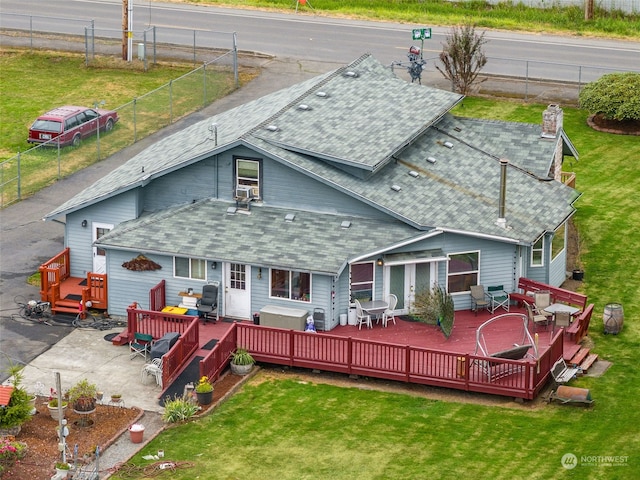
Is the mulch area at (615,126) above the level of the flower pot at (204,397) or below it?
above

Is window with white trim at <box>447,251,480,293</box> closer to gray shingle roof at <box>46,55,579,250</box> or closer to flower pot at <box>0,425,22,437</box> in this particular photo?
gray shingle roof at <box>46,55,579,250</box>

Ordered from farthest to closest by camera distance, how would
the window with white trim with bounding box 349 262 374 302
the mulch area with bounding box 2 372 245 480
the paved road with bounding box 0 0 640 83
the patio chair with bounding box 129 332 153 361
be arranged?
the paved road with bounding box 0 0 640 83 → the window with white trim with bounding box 349 262 374 302 → the patio chair with bounding box 129 332 153 361 → the mulch area with bounding box 2 372 245 480

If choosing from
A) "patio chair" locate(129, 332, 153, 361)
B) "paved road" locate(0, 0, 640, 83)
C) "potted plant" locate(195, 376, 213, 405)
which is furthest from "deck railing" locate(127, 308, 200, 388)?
"paved road" locate(0, 0, 640, 83)

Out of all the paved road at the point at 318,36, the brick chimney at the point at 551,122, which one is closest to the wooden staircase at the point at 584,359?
the brick chimney at the point at 551,122

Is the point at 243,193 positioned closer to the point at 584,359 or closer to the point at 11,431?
the point at 584,359

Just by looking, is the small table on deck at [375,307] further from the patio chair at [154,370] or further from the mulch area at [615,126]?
the mulch area at [615,126]

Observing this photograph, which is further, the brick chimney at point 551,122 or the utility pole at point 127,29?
the utility pole at point 127,29

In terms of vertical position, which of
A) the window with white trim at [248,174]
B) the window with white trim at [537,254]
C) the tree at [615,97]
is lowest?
the window with white trim at [537,254]

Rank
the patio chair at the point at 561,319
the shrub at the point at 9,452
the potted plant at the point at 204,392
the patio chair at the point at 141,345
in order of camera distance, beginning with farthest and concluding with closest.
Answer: the patio chair at the point at 561,319 → the patio chair at the point at 141,345 → the potted plant at the point at 204,392 → the shrub at the point at 9,452
